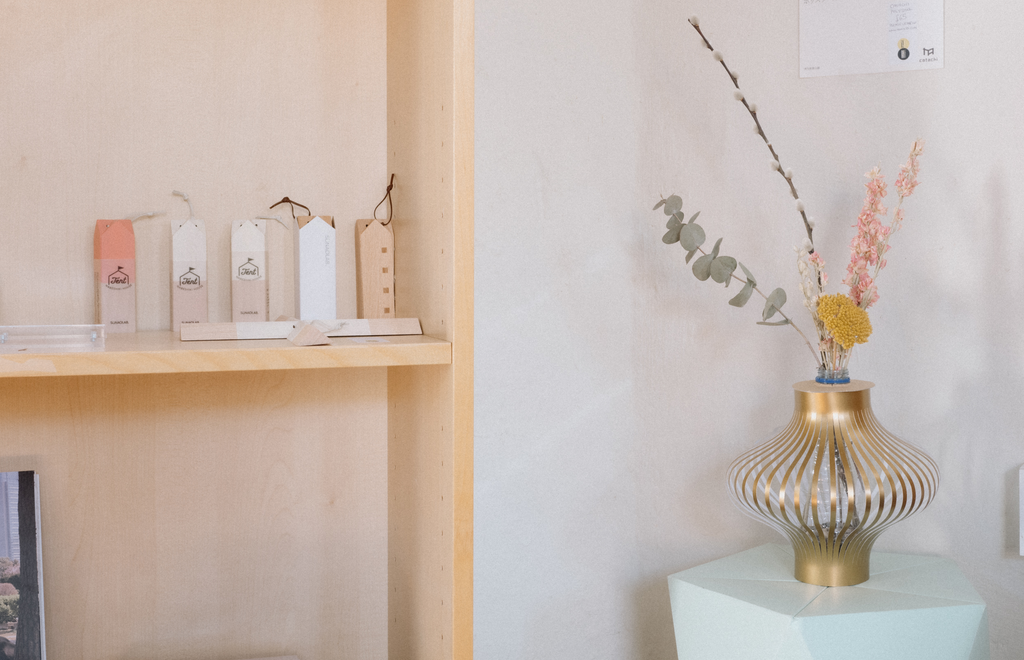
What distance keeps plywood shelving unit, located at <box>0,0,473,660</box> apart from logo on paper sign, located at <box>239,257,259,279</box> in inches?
2.9

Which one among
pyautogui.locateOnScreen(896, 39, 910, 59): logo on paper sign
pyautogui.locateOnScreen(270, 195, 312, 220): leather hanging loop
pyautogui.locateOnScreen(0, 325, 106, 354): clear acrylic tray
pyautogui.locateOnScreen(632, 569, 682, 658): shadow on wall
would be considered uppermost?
pyautogui.locateOnScreen(896, 39, 910, 59): logo on paper sign

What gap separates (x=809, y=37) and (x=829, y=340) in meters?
0.58

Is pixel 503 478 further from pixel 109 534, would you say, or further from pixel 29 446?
pixel 29 446

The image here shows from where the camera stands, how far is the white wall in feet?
4.61

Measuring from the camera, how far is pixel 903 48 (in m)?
1.43

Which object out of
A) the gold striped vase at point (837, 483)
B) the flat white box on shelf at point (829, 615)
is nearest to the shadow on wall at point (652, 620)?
the flat white box on shelf at point (829, 615)

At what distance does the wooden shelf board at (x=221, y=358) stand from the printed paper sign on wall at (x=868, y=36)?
100 centimetres

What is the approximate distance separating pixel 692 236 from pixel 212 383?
76 centimetres

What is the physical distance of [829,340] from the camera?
1.25 m

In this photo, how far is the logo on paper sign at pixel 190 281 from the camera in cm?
111

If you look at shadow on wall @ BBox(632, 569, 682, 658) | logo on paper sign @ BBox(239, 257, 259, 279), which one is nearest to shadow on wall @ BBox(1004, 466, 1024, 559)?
shadow on wall @ BBox(632, 569, 682, 658)

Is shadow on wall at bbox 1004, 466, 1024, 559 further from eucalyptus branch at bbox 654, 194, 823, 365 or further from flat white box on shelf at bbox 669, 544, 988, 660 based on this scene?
eucalyptus branch at bbox 654, 194, 823, 365

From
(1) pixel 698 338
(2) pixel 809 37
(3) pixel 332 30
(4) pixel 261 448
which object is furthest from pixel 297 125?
(2) pixel 809 37

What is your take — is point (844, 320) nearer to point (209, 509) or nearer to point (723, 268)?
point (723, 268)
